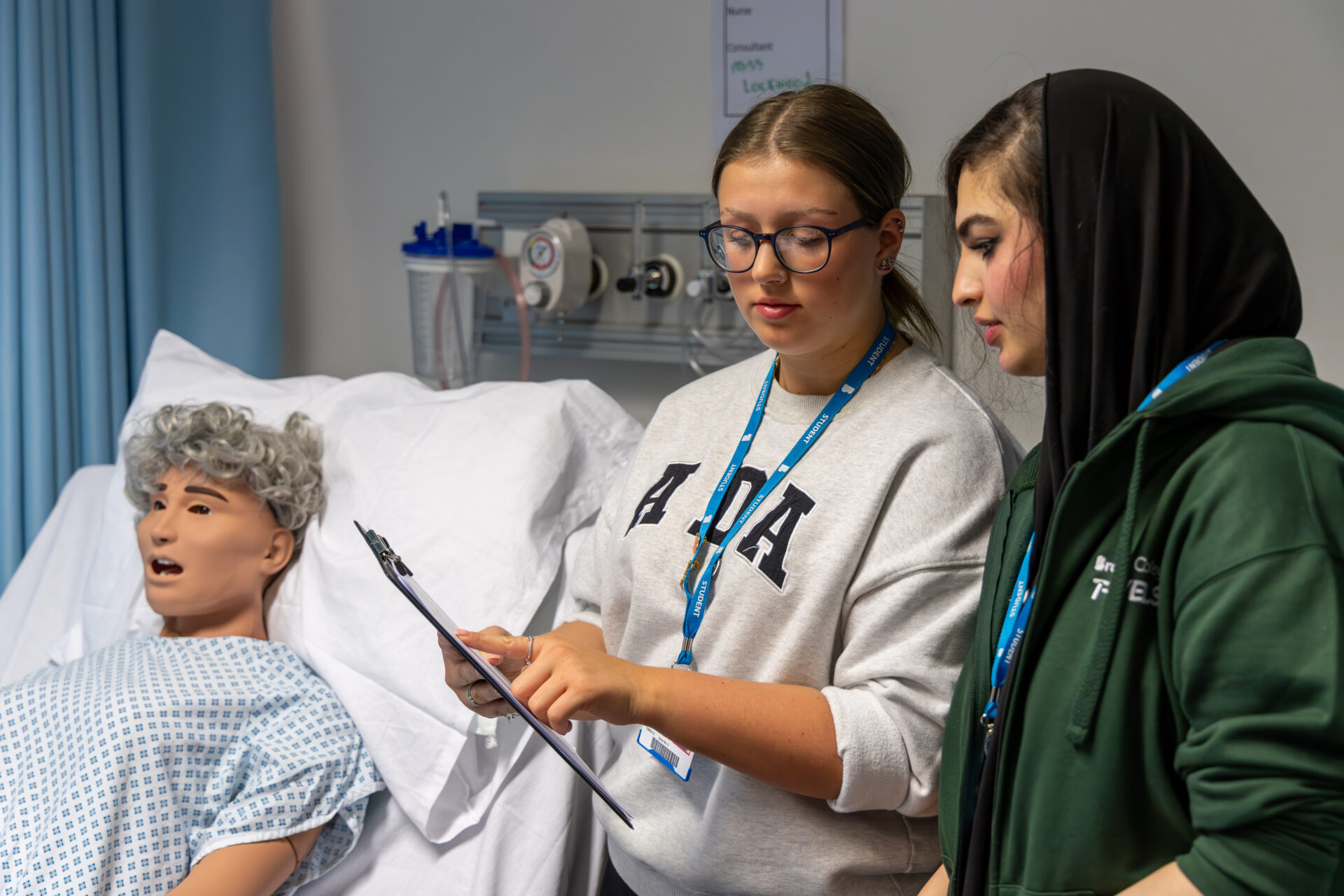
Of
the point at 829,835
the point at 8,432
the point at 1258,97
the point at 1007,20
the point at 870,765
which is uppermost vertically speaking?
the point at 1007,20

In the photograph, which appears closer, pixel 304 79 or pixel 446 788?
pixel 446 788

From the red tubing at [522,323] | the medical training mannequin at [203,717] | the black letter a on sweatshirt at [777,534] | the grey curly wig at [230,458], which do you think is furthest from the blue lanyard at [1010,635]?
the red tubing at [522,323]

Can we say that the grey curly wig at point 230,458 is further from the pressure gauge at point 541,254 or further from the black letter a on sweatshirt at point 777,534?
the black letter a on sweatshirt at point 777,534

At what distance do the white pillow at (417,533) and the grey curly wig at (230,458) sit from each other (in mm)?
49

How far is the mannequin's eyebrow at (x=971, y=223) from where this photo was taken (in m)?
0.83

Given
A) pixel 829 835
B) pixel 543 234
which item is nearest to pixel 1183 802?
pixel 829 835

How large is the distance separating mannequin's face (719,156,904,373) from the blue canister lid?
1.03m

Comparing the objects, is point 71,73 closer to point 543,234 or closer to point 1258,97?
point 543,234

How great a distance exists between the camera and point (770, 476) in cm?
111

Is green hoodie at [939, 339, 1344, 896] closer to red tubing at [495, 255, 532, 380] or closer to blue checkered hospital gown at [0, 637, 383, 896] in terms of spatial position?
blue checkered hospital gown at [0, 637, 383, 896]

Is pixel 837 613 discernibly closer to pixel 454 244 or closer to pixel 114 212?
pixel 454 244

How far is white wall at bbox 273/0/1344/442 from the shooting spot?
1531mm

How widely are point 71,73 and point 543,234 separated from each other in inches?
37.4

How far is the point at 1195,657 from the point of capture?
0.66 meters
